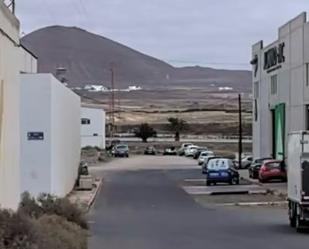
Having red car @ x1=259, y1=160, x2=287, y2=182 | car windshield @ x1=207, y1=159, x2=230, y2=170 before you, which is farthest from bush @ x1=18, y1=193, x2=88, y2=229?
red car @ x1=259, y1=160, x2=287, y2=182

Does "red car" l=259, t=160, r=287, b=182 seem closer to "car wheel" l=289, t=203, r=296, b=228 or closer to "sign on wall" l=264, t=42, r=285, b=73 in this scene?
"sign on wall" l=264, t=42, r=285, b=73

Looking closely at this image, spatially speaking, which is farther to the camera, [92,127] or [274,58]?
[92,127]

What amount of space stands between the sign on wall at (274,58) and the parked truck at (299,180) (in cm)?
4164

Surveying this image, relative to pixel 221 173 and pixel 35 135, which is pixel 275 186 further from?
pixel 35 135

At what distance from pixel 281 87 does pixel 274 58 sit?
3.72 metres

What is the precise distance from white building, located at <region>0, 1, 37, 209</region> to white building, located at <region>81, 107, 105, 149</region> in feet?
390

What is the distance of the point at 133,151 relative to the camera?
141 meters

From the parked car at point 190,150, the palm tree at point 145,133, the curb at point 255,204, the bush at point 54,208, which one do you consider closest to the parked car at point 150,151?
the parked car at point 190,150

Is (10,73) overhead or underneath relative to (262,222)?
overhead

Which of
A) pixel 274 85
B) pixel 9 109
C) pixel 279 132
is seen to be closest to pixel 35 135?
pixel 9 109

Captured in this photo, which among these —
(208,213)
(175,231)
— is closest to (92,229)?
(175,231)

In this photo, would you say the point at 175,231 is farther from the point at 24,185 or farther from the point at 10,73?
the point at 10,73

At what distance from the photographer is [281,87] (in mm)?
73312

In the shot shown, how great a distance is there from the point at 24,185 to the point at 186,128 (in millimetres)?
149941
